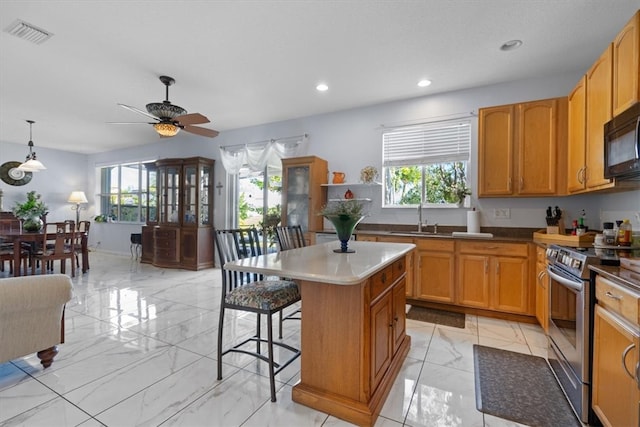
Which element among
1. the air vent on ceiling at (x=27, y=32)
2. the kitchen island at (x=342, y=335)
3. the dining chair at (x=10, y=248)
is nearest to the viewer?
the kitchen island at (x=342, y=335)

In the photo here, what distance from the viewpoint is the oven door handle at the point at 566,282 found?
5.49ft

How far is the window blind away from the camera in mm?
3793

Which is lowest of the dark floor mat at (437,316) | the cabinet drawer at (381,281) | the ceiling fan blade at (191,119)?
the dark floor mat at (437,316)

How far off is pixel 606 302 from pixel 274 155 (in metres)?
4.69

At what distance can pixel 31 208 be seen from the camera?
6566mm

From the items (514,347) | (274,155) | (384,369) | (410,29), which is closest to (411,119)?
(410,29)

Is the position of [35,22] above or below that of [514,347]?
above

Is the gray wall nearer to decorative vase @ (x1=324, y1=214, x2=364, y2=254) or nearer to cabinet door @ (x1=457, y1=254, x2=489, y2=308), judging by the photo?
cabinet door @ (x1=457, y1=254, x2=489, y2=308)

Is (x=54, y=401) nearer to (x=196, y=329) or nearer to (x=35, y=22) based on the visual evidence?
(x=196, y=329)

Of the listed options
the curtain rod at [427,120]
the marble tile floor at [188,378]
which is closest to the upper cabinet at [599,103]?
the curtain rod at [427,120]

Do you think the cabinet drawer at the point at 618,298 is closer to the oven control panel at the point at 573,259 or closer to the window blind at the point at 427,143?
the oven control panel at the point at 573,259

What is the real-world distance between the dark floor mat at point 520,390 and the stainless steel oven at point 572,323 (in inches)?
2.9

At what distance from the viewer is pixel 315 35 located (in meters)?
2.62

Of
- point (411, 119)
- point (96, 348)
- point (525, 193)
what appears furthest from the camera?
point (411, 119)
